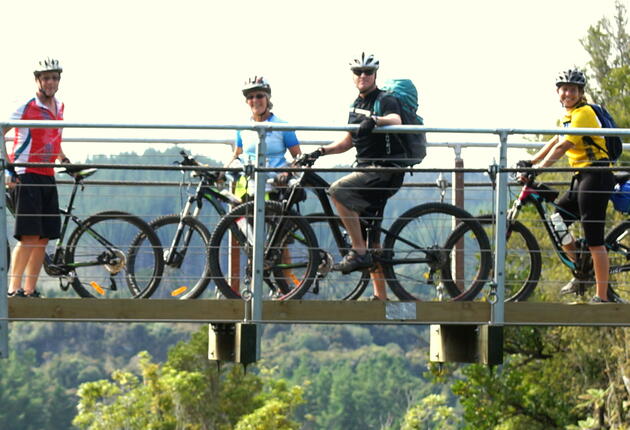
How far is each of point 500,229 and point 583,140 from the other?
0.96 m

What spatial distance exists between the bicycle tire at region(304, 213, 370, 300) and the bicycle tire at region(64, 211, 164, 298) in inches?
46.7

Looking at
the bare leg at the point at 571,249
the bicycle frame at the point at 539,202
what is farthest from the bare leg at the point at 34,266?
the bare leg at the point at 571,249

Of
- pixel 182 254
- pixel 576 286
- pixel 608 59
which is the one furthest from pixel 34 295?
pixel 608 59

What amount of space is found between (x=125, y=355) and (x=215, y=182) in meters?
157

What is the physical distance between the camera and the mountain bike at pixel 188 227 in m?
11.4

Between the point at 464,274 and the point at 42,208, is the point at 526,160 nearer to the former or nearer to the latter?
the point at 464,274

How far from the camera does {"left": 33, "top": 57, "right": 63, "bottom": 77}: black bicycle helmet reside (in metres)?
10.7

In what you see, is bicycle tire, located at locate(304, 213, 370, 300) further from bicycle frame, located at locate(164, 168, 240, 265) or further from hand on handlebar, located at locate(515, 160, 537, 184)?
hand on handlebar, located at locate(515, 160, 537, 184)

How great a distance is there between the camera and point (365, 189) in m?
10.5

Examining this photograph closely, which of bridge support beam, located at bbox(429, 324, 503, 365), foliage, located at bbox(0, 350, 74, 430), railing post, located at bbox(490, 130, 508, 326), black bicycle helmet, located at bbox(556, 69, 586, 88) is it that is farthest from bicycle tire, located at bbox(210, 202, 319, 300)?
foliage, located at bbox(0, 350, 74, 430)

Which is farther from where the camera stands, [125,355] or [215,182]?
[125,355]

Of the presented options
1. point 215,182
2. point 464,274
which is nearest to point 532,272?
point 464,274

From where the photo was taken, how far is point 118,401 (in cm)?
5812

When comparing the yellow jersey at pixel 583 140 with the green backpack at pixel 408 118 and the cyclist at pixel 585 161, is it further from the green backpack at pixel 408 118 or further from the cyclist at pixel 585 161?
the green backpack at pixel 408 118
